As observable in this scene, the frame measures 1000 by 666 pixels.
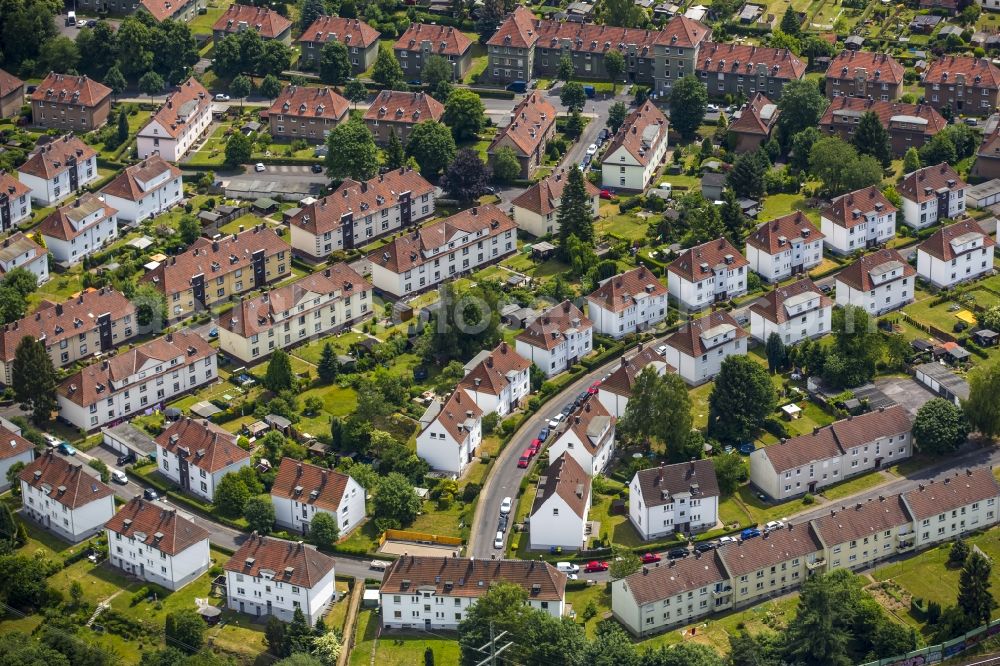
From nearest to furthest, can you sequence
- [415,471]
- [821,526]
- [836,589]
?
[836,589]
[821,526]
[415,471]

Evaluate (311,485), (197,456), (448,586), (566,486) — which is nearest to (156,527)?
(197,456)

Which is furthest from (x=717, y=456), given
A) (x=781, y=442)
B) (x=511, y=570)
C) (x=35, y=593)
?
(x=35, y=593)

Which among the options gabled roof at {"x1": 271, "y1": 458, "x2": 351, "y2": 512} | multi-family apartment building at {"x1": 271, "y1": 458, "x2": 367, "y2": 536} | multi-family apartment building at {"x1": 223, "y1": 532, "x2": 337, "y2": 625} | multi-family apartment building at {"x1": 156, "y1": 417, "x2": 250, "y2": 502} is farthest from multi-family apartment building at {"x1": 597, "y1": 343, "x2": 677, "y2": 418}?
multi-family apartment building at {"x1": 223, "y1": 532, "x2": 337, "y2": 625}

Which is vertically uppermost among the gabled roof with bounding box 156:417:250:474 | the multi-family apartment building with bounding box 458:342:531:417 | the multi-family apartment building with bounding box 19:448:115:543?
the multi-family apartment building with bounding box 458:342:531:417

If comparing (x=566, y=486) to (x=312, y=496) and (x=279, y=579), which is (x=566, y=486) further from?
(x=279, y=579)

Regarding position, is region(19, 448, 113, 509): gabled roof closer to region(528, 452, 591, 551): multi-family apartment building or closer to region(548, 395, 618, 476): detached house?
region(528, 452, 591, 551): multi-family apartment building

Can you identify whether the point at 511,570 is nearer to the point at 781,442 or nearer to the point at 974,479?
the point at 781,442

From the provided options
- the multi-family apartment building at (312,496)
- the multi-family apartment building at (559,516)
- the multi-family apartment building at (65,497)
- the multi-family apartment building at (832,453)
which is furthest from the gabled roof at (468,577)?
the multi-family apartment building at (65,497)
